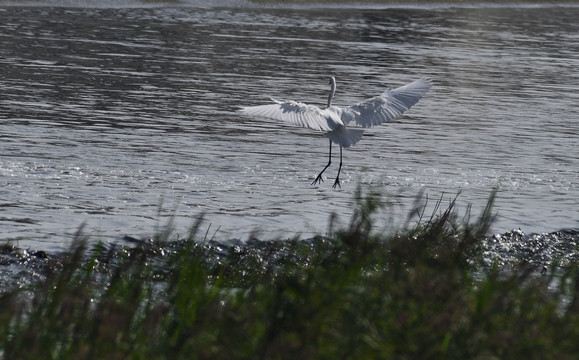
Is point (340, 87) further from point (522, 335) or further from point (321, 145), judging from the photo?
point (522, 335)

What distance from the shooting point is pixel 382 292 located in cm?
457

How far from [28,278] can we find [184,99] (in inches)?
423

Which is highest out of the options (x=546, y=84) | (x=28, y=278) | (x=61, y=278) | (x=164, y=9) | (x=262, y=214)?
(x=61, y=278)

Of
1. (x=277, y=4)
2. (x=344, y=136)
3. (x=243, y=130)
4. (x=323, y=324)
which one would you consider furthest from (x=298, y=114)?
(x=277, y=4)

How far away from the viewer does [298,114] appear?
370 inches

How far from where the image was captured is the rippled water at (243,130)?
9.62m

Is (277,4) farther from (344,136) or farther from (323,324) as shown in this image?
(323,324)

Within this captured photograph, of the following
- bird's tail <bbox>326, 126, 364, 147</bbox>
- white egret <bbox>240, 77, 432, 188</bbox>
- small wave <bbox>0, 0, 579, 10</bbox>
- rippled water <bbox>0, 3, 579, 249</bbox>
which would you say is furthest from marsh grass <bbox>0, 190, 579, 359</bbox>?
small wave <bbox>0, 0, 579, 10</bbox>

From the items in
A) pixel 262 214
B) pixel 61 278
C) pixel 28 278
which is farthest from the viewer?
pixel 262 214

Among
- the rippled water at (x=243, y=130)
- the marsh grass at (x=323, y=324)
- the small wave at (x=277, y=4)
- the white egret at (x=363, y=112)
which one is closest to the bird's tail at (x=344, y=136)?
the white egret at (x=363, y=112)

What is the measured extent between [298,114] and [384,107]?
40.7 inches

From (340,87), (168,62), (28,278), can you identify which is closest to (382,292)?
(28,278)

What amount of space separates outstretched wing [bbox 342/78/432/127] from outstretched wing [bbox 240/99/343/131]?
0.27 meters

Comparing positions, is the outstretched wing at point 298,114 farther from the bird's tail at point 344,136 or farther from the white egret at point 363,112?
the bird's tail at point 344,136
